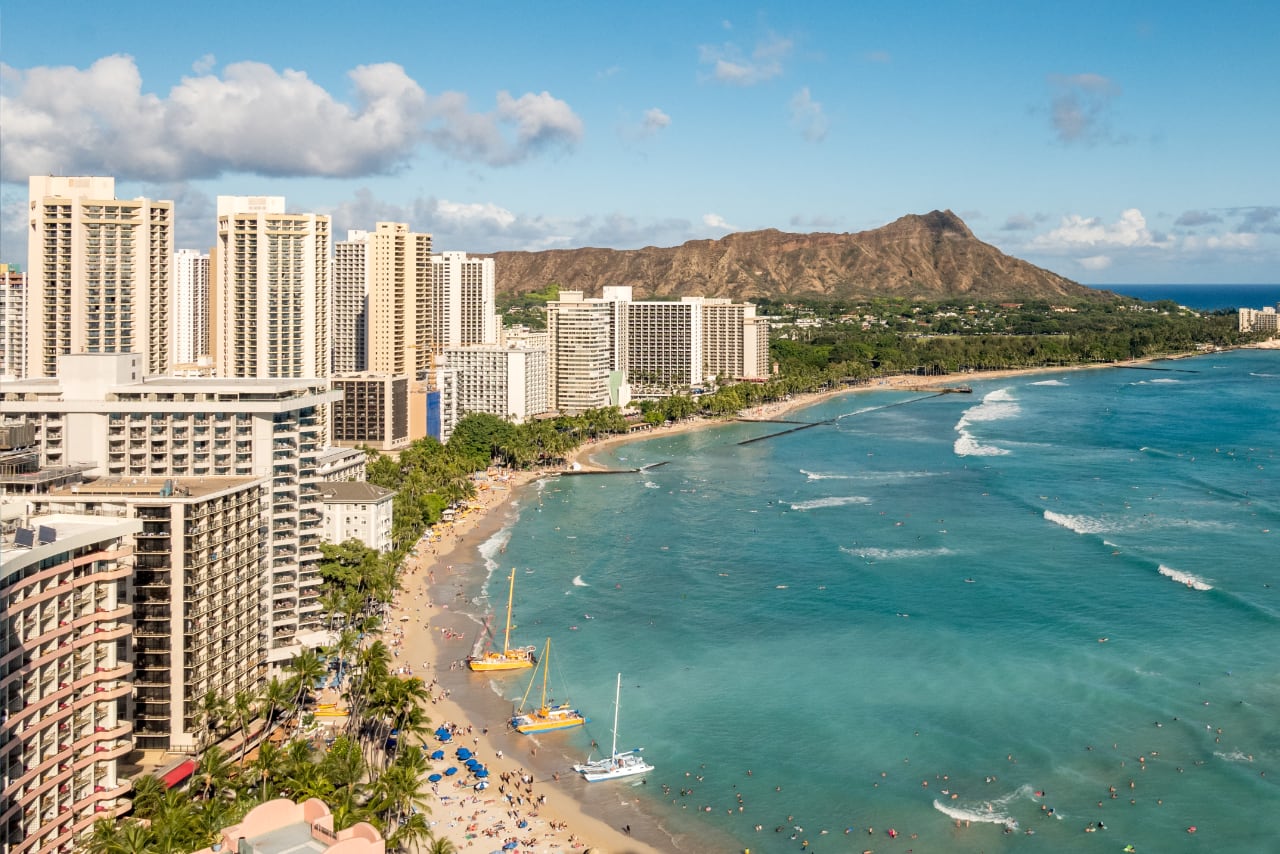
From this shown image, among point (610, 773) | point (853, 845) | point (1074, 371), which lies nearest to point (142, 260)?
point (610, 773)

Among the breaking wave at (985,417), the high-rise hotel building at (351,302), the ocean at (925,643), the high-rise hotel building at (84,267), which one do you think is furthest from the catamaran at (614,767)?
the high-rise hotel building at (351,302)

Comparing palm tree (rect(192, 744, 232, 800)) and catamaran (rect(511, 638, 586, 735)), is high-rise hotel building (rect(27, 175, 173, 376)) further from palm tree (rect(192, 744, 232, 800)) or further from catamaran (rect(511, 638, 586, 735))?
palm tree (rect(192, 744, 232, 800))

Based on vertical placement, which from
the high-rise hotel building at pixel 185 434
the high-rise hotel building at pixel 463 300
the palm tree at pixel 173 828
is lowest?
the palm tree at pixel 173 828

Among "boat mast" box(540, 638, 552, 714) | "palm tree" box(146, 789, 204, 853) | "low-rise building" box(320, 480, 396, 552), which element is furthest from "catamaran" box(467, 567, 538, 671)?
"palm tree" box(146, 789, 204, 853)

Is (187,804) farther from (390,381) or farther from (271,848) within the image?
(390,381)

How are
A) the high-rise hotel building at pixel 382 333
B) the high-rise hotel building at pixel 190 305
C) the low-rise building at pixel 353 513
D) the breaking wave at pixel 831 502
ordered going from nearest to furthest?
the low-rise building at pixel 353 513
the breaking wave at pixel 831 502
the high-rise hotel building at pixel 382 333
the high-rise hotel building at pixel 190 305

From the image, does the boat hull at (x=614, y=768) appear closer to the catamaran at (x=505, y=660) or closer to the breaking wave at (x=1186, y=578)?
the catamaran at (x=505, y=660)
